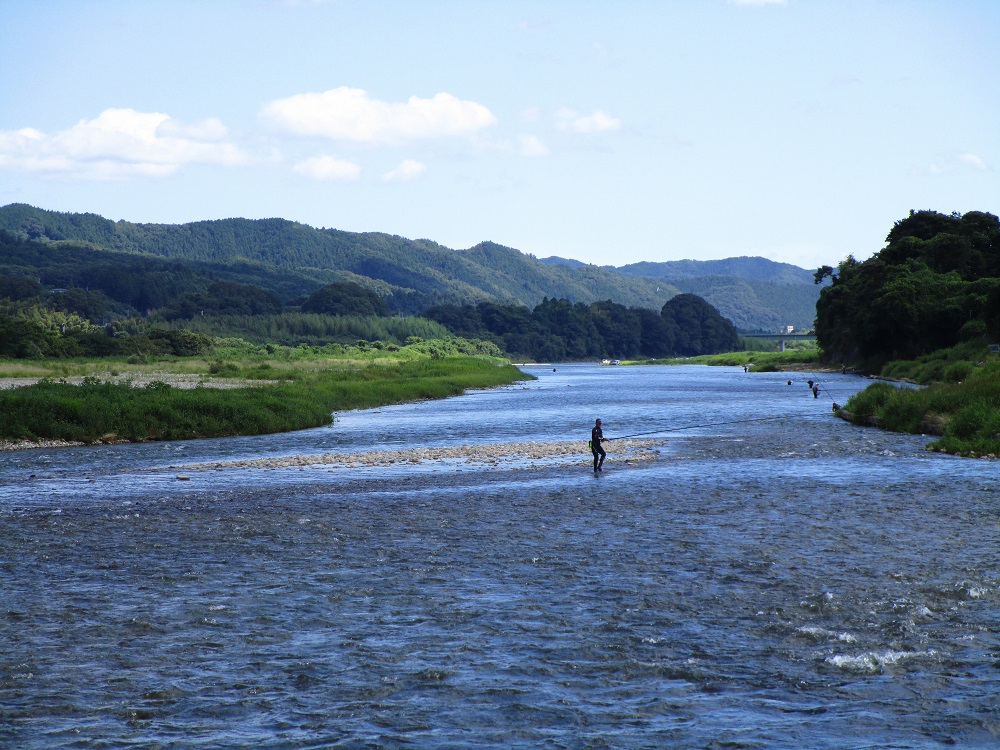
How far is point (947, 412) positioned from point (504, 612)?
122ft

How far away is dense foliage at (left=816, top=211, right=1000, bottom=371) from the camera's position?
108 meters

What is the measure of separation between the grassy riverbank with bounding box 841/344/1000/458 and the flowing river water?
688cm

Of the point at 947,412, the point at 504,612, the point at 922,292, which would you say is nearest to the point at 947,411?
the point at 947,412

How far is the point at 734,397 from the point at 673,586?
74753 mm

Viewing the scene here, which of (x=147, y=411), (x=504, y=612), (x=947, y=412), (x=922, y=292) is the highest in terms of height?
(x=922, y=292)

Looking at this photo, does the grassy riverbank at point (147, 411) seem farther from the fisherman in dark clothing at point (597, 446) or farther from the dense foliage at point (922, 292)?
the dense foliage at point (922, 292)

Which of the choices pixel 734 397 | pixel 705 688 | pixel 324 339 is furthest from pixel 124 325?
pixel 705 688

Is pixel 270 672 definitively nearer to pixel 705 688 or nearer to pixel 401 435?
pixel 705 688

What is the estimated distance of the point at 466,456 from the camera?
42.0 metres

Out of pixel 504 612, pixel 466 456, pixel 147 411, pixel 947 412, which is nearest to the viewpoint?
pixel 504 612

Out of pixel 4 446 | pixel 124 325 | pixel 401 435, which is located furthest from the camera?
pixel 124 325

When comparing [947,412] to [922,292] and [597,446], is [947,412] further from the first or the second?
[922,292]

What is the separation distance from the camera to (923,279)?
4643 inches

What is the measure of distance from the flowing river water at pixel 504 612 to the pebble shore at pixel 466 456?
5.53m
